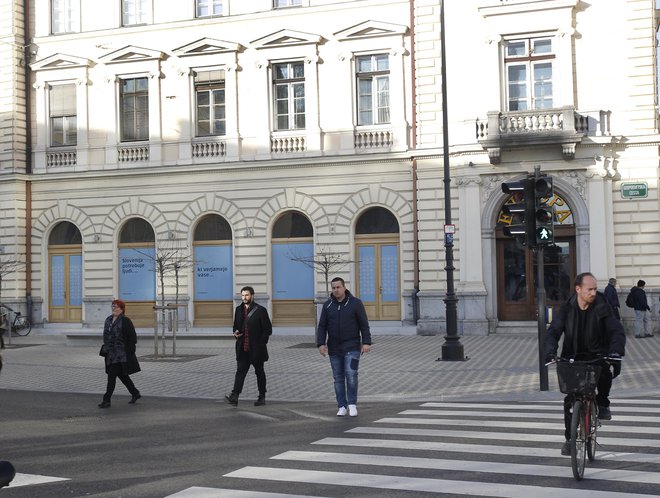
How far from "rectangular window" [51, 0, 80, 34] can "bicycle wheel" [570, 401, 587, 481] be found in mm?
28910

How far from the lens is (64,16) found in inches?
1283

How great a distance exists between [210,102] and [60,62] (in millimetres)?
6143

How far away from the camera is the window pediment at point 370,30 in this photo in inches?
1118

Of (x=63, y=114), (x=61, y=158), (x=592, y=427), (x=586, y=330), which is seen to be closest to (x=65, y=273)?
(x=61, y=158)

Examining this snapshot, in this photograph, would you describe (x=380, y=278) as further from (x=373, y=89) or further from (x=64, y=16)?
(x=64, y=16)

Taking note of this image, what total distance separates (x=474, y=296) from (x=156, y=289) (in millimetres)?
11546

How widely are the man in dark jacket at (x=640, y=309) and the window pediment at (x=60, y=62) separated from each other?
2050 cm

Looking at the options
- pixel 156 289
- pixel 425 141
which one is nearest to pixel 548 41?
pixel 425 141

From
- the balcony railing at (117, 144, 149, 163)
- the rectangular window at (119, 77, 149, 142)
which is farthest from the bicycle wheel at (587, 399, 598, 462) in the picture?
the rectangular window at (119, 77, 149, 142)

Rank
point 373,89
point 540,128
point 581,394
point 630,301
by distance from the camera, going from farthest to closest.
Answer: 1. point 373,89
2. point 540,128
3. point 630,301
4. point 581,394

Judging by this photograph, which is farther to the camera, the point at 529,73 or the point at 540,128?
the point at 529,73

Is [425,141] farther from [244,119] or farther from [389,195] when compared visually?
[244,119]

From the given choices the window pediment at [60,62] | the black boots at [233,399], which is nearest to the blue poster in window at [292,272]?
the window pediment at [60,62]

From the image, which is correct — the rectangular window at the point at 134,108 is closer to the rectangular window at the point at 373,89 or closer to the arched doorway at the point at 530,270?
the rectangular window at the point at 373,89
